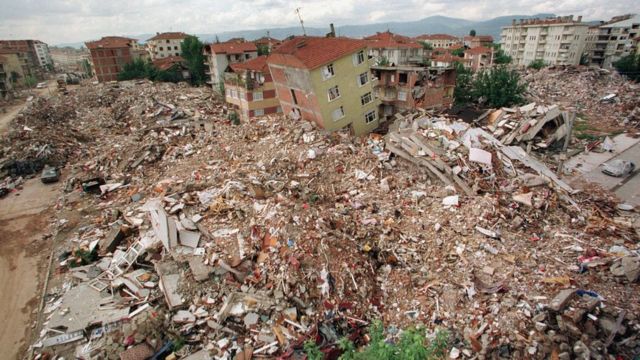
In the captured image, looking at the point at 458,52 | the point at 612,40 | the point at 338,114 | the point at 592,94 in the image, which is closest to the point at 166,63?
the point at 338,114

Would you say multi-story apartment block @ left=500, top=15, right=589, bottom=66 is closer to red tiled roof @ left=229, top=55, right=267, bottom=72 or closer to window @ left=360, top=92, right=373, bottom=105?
window @ left=360, top=92, right=373, bottom=105

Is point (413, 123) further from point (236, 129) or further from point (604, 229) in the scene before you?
point (236, 129)

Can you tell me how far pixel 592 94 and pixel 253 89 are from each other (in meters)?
39.2

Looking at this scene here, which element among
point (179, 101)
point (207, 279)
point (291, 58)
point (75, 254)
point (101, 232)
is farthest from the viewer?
point (179, 101)

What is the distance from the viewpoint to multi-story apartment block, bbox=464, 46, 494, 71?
6519 cm

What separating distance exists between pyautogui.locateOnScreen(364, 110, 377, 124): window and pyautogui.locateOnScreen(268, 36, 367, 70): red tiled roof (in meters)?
4.62

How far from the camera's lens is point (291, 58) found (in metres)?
21.0

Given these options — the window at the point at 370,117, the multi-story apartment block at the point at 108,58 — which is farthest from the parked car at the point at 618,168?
the multi-story apartment block at the point at 108,58

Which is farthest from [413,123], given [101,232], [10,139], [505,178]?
[10,139]

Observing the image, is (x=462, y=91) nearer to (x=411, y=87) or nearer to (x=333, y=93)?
(x=411, y=87)

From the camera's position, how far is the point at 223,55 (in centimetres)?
4597

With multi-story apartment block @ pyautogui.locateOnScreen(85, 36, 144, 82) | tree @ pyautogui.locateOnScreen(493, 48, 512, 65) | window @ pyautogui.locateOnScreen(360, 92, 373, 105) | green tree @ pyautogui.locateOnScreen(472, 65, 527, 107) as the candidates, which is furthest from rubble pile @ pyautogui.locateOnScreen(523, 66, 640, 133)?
multi-story apartment block @ pyautogui.locateOnScreen(85, 36, 144, 82)

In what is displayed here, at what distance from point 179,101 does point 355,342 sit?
115 ft

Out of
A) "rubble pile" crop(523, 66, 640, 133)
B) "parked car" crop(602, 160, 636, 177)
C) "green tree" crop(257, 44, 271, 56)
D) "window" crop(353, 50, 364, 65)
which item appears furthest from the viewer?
"green tree" crop(257, 44, 271, 56)
